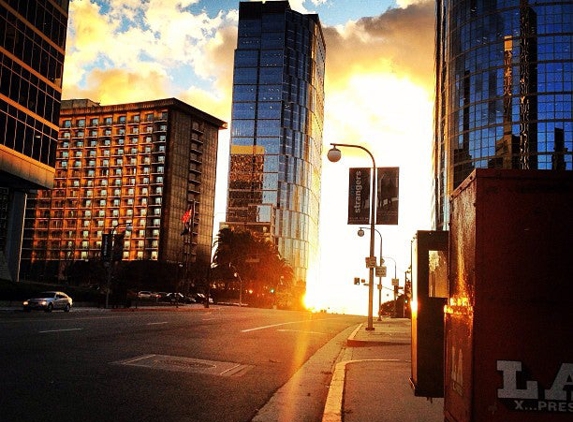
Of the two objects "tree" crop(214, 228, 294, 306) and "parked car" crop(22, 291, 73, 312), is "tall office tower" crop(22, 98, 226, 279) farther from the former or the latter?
"parked car" crop(22, 291, 73, 312)

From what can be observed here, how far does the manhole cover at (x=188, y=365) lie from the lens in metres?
10.2

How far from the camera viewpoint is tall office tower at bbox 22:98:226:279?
15275 cm

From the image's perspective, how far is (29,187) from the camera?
59469 millimetres

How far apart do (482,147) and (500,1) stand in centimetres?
2490

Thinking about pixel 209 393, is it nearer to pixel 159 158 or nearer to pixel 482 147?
pixel 482 147

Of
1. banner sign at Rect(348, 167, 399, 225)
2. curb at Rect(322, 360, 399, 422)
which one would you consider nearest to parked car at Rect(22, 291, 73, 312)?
banner sign at Rect(348, 167, 399, 225)

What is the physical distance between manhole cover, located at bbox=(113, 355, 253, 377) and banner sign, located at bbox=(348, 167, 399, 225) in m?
14.0

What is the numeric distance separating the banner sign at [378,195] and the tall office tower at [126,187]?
128 m

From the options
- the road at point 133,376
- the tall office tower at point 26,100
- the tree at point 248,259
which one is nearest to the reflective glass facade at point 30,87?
the tall office tower at point 26,100

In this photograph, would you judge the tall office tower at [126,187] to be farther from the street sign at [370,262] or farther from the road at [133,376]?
the road at [133,376]

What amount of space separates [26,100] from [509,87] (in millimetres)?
76419

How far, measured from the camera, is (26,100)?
186 feet

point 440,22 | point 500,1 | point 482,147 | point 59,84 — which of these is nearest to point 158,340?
point 59,84

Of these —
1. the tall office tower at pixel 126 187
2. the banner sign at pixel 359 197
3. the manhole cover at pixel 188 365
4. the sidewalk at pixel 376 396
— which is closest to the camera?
the sidewalk at pixel 376 396
